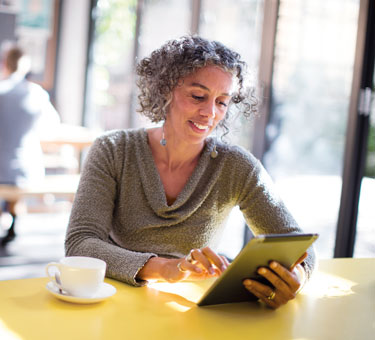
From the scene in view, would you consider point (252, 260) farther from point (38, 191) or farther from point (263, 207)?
point (38, 191)

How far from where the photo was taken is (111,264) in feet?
4.33

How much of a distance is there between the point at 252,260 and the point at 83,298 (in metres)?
0.34

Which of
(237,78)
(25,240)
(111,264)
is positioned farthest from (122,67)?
(111,264)

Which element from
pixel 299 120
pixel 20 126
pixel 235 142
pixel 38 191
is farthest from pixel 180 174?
pixel 20 126

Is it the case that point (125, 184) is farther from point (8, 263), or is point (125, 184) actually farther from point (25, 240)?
point (25, 240)

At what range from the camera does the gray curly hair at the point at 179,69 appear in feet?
5.54

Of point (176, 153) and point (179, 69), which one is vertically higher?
point (179, 69)

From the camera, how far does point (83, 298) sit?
1073 millimetres

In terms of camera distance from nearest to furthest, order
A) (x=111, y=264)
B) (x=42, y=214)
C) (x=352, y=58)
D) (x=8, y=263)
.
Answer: (x=111, y=264) < (x=352, y=58) < (x=8, y=263) < (x=42, y=214)

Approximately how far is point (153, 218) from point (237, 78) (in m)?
0.52

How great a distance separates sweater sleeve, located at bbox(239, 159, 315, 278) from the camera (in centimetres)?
161

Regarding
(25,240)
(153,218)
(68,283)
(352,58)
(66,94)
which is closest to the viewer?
(68,283)

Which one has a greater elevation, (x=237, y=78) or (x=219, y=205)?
(x=237, y=78)

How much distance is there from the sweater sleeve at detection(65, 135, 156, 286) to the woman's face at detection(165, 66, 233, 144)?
223 millimetres
